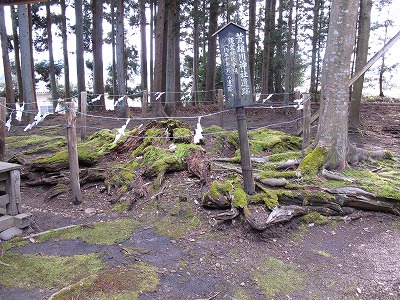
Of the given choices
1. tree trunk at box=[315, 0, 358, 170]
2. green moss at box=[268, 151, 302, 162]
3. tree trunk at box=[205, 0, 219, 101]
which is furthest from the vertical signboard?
tree trunk at box=[205, 0, 219, 101]

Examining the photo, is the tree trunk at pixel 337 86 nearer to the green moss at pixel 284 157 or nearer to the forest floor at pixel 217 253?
the green moss at pixel 284 157

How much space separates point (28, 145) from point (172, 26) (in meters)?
7.54

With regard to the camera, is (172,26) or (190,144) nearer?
(190,144)

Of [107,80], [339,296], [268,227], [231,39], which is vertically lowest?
[339,296]

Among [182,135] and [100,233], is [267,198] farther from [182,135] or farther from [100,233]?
[182,135]

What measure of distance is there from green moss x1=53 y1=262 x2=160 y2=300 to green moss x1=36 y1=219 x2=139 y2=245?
779 mm

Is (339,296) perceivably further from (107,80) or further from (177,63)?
(107,80)

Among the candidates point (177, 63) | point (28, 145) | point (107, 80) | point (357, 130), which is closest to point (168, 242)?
point (28, 145)

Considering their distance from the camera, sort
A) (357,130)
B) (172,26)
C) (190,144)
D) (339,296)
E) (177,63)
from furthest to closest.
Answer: (177,63)
(172,26)
(357,130)
(190,144)
(339,296)

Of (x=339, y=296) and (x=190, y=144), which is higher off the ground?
(x=190, y=144)

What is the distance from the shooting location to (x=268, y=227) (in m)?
3.91

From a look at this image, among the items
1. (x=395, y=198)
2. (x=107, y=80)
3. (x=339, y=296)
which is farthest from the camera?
(x=107, y=80)

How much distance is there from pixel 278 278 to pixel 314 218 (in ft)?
4.68

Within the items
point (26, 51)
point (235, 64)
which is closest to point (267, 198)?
point (235, 64)
